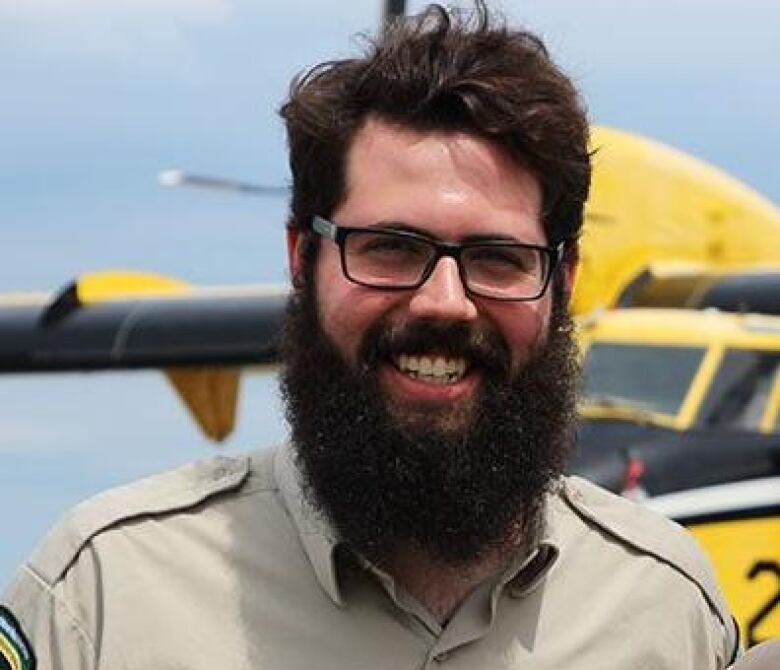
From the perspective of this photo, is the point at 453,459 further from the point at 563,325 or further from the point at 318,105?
the point at 318,105

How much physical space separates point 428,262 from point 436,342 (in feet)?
0.35

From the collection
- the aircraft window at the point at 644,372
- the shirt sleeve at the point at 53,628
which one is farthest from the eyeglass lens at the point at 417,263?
the aircraft window at the point at 644,372

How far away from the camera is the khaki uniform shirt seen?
2.90 meters

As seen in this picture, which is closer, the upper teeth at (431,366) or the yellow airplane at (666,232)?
the upper teeth at (431,366)

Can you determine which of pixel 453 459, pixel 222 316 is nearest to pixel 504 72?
pixel 453 459

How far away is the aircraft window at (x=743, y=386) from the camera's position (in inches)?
432

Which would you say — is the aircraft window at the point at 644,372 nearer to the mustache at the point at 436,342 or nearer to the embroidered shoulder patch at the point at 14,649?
the mustache at the point at 436,342

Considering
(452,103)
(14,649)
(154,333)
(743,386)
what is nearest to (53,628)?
(14,649)

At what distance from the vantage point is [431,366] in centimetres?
291

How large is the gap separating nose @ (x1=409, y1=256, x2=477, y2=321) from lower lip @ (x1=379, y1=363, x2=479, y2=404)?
99 millimetres

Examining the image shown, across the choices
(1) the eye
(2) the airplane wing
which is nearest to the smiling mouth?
(1) the eye

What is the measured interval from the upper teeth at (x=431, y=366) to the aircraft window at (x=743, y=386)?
815 cm

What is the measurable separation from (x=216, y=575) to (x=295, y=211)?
0.54m

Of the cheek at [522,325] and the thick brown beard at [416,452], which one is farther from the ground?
the cheek at [522,325]
